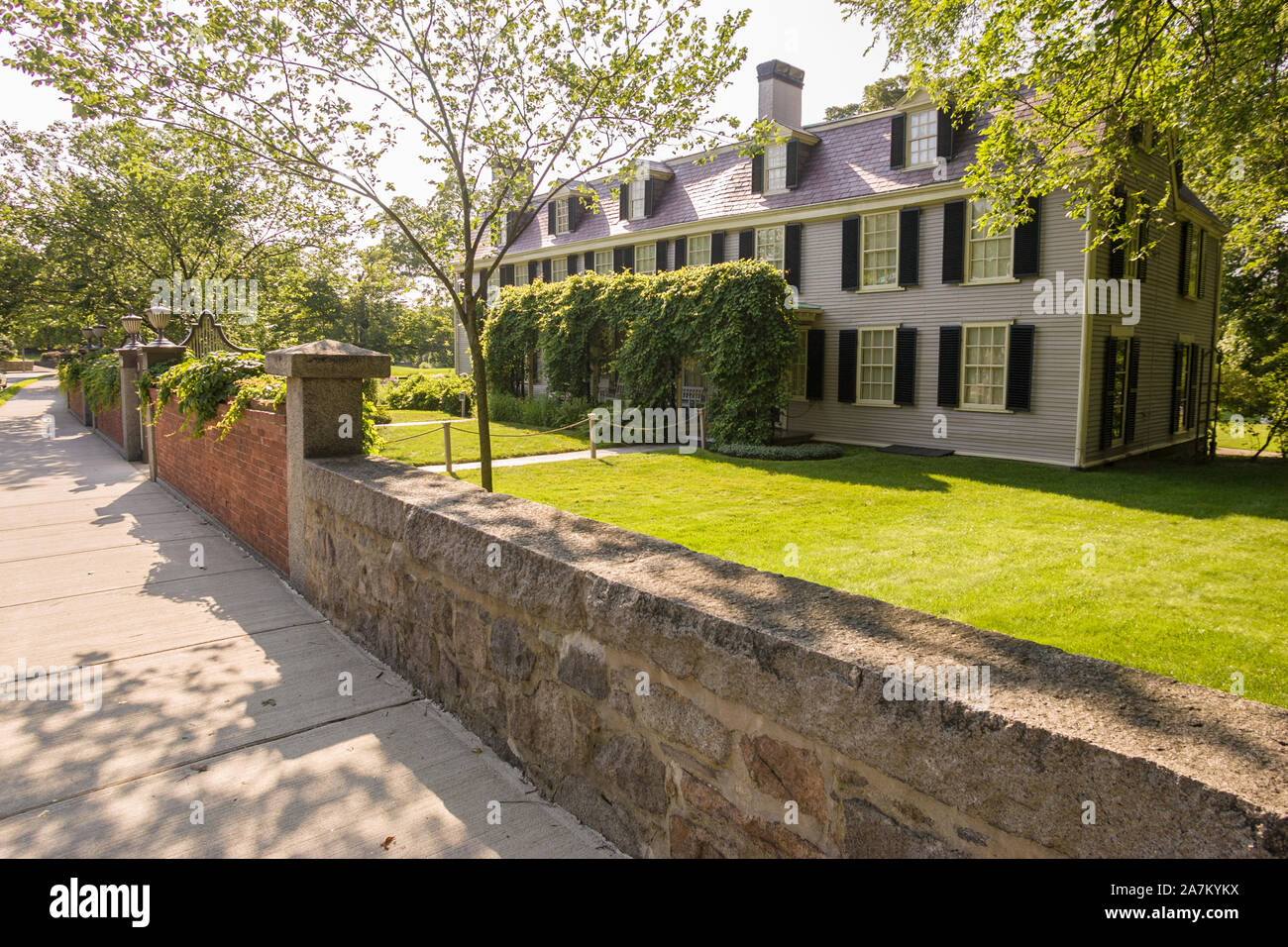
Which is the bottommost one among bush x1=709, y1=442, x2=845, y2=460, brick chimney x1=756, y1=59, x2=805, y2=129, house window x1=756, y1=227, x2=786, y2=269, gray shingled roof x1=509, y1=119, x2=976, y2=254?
bush x1=709, y1=442, x2=845, y2=460

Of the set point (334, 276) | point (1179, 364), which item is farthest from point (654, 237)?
point (334, 276)

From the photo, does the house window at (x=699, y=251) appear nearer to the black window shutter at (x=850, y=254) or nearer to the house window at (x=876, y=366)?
the black window shutter at (x=850, y=254)

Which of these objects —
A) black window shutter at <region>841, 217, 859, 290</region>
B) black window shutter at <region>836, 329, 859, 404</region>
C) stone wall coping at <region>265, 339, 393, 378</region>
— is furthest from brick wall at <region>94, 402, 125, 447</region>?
black window shutter at <region>841, 217, 859, 290</region>

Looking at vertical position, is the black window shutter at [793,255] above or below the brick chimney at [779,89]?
below

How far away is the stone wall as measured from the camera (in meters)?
1.37

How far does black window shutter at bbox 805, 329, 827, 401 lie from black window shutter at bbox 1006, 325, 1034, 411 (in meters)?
4.26

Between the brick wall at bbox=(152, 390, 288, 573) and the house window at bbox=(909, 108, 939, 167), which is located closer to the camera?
the brick wall at bbox=(152, 390, 288, 573)

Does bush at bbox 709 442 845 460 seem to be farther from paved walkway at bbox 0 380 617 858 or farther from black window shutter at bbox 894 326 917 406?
paved walkway at bbox 0 380 617 858

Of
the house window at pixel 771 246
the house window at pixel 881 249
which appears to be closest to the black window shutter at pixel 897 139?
the house window at pixel 881 249

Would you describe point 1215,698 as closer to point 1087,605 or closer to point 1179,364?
point 1087,605

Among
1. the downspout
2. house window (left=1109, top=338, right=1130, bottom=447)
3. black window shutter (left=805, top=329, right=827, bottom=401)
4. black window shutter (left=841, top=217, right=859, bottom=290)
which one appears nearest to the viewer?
the downspout

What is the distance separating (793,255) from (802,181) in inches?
73.0

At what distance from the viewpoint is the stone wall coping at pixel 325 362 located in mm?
4965

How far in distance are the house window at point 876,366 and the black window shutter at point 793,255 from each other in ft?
7.48
